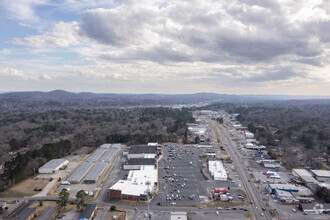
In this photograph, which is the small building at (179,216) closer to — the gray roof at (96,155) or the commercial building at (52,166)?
the commercial building at (52,166)

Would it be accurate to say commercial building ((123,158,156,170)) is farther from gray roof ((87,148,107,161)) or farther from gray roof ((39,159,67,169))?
gray roof ((39,159,67,169))

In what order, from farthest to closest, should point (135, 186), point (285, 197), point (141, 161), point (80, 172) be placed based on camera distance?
point (141, 161)
point (80, 172)
point (135, 186)
point (285, 197)

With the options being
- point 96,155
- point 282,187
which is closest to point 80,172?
point 96,155

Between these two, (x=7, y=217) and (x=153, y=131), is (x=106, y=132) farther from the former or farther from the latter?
(x=7, y=217)

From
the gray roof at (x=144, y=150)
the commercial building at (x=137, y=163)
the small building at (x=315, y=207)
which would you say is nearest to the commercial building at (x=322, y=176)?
the small building at (x=315, y=207)

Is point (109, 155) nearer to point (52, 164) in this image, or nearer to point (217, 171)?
point (52, 164)

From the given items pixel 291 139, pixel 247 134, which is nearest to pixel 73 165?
pixel 247 134

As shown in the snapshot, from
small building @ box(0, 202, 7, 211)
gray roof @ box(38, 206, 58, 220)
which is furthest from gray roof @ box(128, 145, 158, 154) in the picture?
small building @ box(0, 202, 7, 211)
